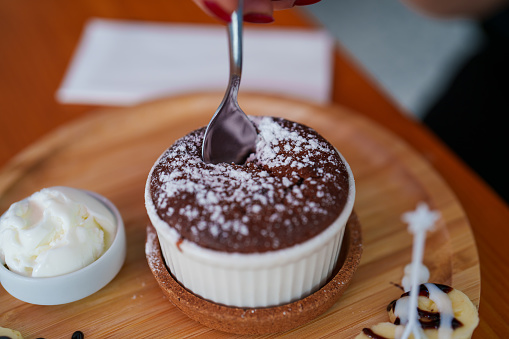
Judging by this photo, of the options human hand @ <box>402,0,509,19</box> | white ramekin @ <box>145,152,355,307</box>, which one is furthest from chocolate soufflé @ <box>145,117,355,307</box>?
human hand @ <box>402,0,509,19</box>

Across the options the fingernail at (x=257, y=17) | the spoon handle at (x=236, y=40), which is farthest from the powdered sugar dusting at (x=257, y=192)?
the fingernail at (x=257, y=17)

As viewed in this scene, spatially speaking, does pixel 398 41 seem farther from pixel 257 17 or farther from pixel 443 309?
pixel 443 309

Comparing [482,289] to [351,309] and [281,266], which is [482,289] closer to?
[351,309]

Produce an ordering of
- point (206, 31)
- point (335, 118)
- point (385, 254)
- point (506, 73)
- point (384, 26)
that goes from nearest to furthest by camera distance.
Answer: point (385, 254), point (335, 118), point (506, 73), point (206, 31), point (384, 26)

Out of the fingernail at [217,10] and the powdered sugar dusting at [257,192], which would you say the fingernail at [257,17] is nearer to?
the fingernail at [217,10]

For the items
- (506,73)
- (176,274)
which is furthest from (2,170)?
(506,73)

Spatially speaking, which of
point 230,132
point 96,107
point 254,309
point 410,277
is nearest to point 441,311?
point 410,277
